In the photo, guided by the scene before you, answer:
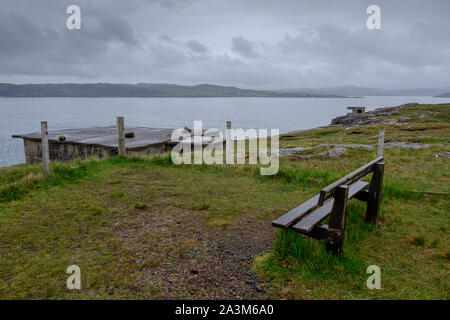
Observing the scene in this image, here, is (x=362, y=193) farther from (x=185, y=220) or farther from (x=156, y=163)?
(x=156, y=163)

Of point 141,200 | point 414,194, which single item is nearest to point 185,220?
point 141,200

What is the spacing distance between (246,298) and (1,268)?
328 centimetres

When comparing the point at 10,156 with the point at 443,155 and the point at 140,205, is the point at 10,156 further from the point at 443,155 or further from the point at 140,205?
the point at 443,155

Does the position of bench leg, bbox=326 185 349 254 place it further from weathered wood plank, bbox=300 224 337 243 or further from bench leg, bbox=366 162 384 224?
bench leg, bbox=366 162 384 224

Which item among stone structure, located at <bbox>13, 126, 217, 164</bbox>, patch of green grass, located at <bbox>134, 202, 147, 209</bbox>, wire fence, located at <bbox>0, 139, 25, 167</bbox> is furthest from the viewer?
wire fence, located at <bbox>0, 139, 25, 167</bbox>

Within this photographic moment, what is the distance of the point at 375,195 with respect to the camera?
18.9 feet

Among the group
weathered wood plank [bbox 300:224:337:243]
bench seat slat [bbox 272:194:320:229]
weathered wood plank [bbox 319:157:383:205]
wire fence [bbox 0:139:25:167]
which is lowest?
wire fence [bbox 0:139:25:167]

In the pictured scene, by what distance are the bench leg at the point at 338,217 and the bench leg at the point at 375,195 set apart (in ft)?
6.22

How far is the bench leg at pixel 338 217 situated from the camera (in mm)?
4141

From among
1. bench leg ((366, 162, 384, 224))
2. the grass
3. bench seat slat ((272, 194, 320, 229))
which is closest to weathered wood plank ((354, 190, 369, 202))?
bench leg ((366, 162, 384, 224))

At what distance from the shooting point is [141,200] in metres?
7.27

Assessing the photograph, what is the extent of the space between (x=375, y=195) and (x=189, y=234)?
3.41 metres

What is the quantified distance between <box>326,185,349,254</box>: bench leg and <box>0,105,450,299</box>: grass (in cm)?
17

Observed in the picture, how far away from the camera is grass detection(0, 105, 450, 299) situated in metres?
3.86
